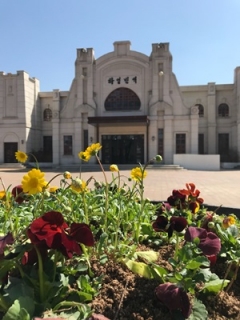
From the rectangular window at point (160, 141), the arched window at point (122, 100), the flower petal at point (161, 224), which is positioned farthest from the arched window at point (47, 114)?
the flower petal at point (161, 224)

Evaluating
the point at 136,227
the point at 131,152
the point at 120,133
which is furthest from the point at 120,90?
the point at 136,227

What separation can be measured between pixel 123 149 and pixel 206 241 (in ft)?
84.6

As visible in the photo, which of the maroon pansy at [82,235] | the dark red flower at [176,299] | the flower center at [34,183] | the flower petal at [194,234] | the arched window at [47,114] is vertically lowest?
the dark red flower at [176,299]

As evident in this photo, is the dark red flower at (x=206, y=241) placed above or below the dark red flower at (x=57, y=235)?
below

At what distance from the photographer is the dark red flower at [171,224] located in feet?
6.64

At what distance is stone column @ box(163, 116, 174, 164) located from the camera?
26047 mm

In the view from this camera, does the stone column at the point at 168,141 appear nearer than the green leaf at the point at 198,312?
No

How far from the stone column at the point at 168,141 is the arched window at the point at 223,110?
5.80 meters

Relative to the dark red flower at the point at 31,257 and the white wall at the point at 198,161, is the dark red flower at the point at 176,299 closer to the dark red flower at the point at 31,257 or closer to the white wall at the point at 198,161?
the dark red flower at the point at 31,257

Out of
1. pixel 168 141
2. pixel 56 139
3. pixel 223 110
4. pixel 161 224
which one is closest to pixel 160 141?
pixel 168 141

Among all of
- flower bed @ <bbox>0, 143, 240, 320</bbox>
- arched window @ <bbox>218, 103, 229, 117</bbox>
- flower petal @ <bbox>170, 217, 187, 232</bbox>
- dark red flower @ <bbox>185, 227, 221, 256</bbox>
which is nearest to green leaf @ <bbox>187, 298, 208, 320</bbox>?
flower bed @ <bbox>0, 143, 240, 320</bbox>

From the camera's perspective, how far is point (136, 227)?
2.27m

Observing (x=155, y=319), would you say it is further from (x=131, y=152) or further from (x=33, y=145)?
(x=33, y=145)

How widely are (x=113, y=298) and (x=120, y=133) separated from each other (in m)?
26.0
